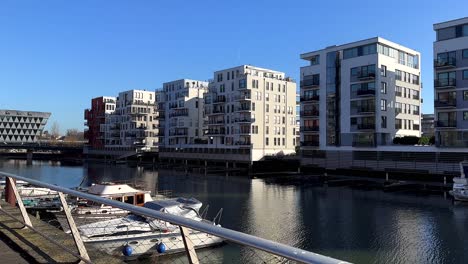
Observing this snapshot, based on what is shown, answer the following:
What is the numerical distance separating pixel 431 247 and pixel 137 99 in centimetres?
12296

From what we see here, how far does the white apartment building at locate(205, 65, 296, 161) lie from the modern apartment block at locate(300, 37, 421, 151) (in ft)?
44.7

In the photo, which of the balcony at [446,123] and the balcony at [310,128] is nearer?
the balcony at [446,123]

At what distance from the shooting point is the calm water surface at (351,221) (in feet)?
92.1

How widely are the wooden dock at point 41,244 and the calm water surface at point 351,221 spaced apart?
18522 millimetres

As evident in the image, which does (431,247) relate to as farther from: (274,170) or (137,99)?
(137,99)

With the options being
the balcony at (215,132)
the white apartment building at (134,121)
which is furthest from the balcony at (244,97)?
the white apartment building at (134,121)

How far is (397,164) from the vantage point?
71750mm

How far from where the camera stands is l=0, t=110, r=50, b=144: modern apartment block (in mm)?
148750

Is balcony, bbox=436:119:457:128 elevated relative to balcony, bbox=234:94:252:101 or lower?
lower

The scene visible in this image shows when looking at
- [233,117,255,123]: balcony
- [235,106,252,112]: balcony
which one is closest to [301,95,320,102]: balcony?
[233,117,255,123]: balcony

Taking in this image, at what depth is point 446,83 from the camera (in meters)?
65.4

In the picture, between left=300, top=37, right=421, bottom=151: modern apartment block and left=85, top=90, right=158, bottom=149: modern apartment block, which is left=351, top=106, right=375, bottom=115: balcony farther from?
left=85, top=90, right=158, bottom=149: modern apartment block

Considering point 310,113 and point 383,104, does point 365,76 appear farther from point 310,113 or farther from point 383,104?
point 310,113

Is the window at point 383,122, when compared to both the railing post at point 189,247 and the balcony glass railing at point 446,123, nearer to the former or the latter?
the balcony glass railing at point 446,123
